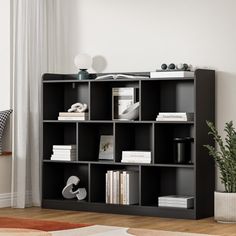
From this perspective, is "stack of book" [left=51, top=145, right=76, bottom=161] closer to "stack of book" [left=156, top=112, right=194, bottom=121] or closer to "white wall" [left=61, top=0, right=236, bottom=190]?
"white wall" [left=61, top=0, right=236, bottom=190]

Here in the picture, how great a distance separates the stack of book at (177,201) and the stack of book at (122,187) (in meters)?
0.33

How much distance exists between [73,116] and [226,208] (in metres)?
1.79

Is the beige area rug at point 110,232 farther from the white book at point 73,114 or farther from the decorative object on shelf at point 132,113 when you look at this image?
the white book at point 73,114

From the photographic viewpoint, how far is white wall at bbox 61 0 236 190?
21.4 ft

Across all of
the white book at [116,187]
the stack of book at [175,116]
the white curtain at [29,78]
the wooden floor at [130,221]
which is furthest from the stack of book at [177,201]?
the white curtain at [29,78]

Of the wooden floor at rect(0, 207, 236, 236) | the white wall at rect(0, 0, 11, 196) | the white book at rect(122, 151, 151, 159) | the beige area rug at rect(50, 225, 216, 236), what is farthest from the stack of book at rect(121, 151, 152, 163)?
the white wall at rect(0, 0, 11, 196)

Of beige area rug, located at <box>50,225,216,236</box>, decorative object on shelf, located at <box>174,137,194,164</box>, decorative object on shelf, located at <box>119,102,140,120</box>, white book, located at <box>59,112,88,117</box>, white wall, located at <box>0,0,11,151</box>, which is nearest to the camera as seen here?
beige area rug, located at <box>50,225,216,236</box>

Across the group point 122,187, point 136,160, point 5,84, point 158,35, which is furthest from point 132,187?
point 5,84

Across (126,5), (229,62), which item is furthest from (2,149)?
(229,62)

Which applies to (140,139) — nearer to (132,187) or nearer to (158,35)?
(132,187)

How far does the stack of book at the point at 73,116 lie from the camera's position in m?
6.89

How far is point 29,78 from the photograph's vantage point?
23.6ft

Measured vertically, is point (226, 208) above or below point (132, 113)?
below

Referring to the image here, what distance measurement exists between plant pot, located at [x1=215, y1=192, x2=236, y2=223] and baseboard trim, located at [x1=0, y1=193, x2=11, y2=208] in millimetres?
2218
